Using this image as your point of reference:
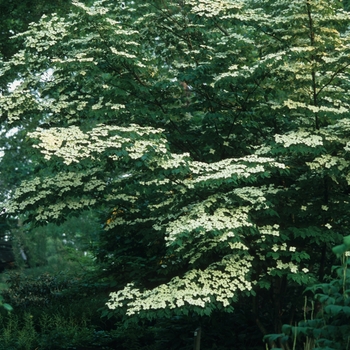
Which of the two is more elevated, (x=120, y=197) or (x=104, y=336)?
(x=120, y=197)

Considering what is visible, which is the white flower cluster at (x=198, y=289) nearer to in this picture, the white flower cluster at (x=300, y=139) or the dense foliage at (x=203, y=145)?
the dense foliage at (x=203, y=145)

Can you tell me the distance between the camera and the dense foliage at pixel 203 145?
6086 millimetres

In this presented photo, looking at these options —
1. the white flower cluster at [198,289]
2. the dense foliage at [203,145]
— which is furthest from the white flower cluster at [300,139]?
the white flower cluster at [198,289]

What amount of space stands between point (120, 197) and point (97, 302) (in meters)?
3.61

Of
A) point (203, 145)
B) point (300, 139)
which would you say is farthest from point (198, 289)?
point (203, 145)

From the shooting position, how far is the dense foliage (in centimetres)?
609

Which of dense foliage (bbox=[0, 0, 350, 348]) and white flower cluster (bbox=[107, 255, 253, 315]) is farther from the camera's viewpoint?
dense foliage (bbox=[0, 0, 350, 348])

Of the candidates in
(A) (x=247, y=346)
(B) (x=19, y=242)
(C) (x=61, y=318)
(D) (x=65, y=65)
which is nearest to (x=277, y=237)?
(A) (x=247, y=346)

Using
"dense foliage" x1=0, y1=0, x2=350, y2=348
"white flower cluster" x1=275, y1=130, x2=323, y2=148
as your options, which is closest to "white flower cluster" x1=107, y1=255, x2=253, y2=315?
"dense foliage" x1=0, y1=0, x2=350, y2=348

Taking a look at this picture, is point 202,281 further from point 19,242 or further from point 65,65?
point 19,242

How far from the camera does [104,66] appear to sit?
6.95m

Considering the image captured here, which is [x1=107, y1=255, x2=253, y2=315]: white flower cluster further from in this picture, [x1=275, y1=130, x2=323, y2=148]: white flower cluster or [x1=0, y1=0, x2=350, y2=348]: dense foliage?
[x1=275, y1=130, x2=323, y2=148]: white flower cluster

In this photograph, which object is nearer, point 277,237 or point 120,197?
point 277,237

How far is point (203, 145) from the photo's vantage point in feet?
25.3
